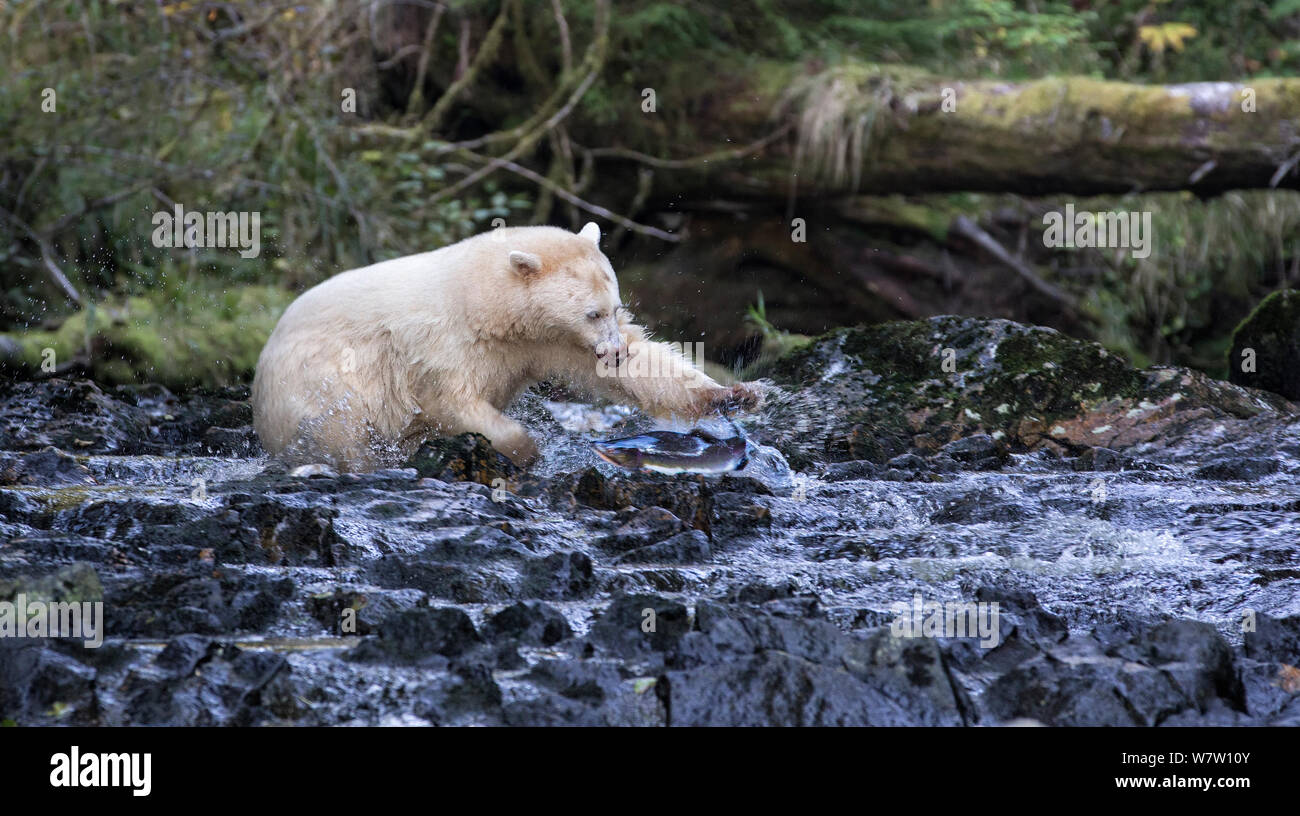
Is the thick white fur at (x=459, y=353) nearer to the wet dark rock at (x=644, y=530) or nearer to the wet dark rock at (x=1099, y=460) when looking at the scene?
the wet dark rock at (x=644, y=530)

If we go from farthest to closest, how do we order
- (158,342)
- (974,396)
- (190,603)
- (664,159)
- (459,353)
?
(664,159) < (158,342) < (974,396) < (459,353) < (190,603)

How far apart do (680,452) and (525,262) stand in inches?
45.1

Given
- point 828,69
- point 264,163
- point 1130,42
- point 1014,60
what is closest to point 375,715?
point 264,163

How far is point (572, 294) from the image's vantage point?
543cm

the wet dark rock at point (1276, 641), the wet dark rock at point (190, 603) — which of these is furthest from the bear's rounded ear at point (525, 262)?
the wet dark rock at point (1276, 641)

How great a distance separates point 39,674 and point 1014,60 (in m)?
11.5

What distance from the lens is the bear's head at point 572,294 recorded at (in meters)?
5.43

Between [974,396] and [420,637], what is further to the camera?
[974,396]

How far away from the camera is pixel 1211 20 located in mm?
13883

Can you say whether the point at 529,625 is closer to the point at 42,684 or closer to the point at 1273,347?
the point at 42,684

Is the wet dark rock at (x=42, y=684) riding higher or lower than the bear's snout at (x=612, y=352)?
lower

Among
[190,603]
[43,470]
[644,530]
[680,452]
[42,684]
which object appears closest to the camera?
[42,684]

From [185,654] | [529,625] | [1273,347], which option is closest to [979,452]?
[1273,347]
